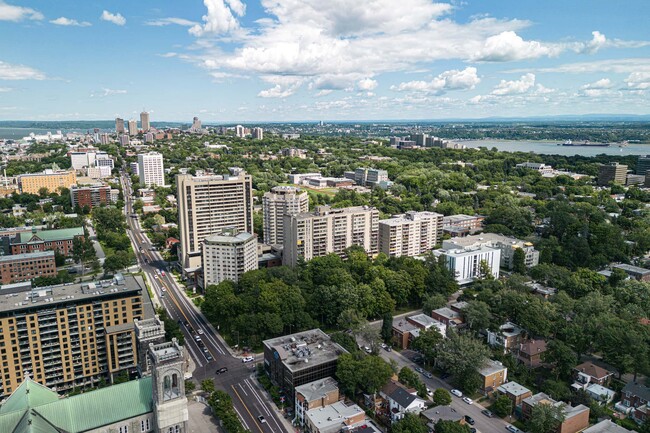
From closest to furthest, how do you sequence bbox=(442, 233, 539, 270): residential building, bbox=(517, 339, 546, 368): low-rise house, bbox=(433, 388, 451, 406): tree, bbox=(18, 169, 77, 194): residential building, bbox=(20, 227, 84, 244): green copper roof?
1. bbox=(433, 388, 451, 406): tree
2. bbox=(517, 339, 546, 368): low-rise house
3. bbox=(442, 233, 539, 270): residential building
4. bbox=(20, 227, 84, 244): green copper roof
5. bbox=(18, 169, 77, 194): residential building

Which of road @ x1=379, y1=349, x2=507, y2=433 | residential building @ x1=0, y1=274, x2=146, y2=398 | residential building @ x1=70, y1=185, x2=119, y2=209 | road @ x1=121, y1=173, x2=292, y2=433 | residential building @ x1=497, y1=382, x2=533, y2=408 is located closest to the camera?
road @ x1=379, y1=349, x2=507, y2=433

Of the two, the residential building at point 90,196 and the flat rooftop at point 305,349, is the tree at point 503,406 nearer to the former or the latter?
the flat rooftop at point 305,349

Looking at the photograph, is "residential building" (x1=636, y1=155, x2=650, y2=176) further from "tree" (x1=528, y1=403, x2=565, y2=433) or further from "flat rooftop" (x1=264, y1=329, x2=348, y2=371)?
"flat rooftop" (x1=264, y1=329, x2=348, y2=371)

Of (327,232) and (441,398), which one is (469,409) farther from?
(327,232)

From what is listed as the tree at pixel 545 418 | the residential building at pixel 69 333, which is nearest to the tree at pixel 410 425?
the tree at pixel 545 418

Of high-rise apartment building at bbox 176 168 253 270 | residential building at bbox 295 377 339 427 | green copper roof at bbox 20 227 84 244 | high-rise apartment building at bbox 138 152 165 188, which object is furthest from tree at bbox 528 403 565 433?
high-rise apartment building at bbox 138 152 165 188
